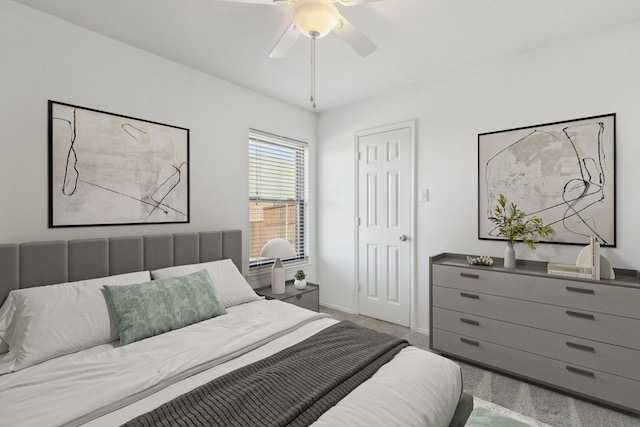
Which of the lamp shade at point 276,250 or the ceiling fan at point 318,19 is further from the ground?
the ceiling fan at point 318,19

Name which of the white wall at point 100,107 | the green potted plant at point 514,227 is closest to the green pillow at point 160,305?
the white wall at point 100,107

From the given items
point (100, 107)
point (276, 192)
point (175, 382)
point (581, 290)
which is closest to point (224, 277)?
point (175, 382)

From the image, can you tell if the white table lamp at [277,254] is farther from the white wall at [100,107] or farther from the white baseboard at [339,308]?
the white baseboard at [339,308]

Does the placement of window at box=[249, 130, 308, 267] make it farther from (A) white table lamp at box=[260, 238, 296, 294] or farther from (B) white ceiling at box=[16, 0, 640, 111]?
(B) white ceiling at box=[16, 0, 640, 111]

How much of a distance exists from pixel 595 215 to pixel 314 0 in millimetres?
2498

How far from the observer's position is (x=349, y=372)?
4.42ft

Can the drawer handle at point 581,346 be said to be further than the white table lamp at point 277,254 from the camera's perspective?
No

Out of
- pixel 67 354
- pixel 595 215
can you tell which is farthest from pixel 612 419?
pixel 67 354

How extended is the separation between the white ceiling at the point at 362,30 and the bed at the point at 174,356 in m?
1.52

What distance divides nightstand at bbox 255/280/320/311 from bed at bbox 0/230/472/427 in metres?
0.59

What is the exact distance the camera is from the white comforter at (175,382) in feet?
3.61

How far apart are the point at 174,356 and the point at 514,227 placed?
258cm

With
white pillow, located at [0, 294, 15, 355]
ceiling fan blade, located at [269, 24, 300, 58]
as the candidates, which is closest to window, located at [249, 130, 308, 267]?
ceiling fan blade, located at [269, 24, 300, 58]

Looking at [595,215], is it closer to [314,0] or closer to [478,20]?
[478,20]
